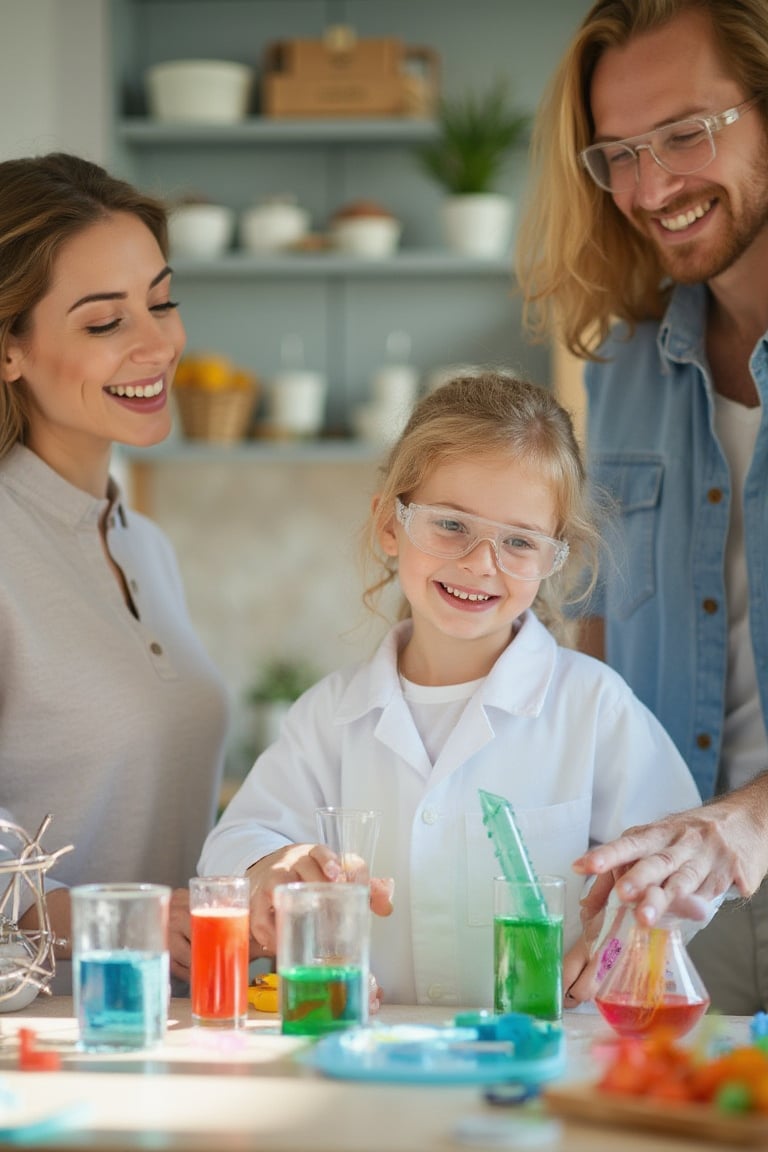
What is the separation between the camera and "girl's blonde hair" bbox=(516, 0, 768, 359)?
2.22 meters

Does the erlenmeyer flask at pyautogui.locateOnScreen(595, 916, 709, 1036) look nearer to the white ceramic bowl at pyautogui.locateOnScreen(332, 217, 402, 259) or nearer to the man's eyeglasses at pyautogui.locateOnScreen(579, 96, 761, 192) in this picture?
the man's eyeglasses at pyautogui.locateOnScreen(579, 96, 761, 192)

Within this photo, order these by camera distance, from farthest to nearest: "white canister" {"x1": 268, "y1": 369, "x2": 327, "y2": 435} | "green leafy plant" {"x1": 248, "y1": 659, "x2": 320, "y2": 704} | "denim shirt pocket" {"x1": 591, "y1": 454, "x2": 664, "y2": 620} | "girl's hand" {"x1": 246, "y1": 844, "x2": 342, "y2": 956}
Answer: "green leafy plant" {"x1": 248, "y1": 659, "x2": 320, "y2": 704} → "white canister" {"x1": 268, "y1": 369, "x2": 327, "y2": 435} → "denim shirt pocket" {"x1": 591, "y1": 454, "x2": 664, "y2": 620} → "girl's hand" {"x1": 246, "y1": 844, "x2": 342, "y2": 956}

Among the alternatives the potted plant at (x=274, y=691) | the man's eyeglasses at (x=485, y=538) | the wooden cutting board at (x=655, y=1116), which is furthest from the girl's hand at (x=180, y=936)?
the potted plant at (x=274, y=691)

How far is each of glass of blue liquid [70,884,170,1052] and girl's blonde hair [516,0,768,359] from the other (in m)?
1.34

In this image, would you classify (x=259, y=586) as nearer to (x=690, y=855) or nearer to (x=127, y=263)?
(x=127, y=263)

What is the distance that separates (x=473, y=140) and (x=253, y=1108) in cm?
361

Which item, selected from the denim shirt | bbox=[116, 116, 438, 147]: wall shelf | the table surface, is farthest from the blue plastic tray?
bbox=[116, 116, 438, 147]: wall shelf

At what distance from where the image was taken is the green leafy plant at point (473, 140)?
4.36 meters

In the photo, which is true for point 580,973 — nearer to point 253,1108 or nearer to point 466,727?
point 466,727

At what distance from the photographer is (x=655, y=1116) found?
111 cm

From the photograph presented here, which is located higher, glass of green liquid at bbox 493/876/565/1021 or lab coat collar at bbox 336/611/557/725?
lab coat collar at bbox 336/611/557/725

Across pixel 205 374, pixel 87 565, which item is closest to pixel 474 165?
pixel 205 374

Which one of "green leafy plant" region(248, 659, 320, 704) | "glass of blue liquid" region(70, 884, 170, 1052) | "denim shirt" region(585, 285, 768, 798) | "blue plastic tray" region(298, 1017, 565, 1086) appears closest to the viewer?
"blue plastic tray" region(298, 1017, 565, 1086)

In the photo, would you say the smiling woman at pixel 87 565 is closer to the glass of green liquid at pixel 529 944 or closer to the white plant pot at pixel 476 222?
the glass of green liquid at pixel 529 944
